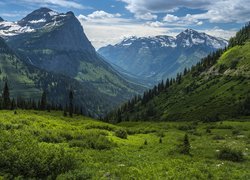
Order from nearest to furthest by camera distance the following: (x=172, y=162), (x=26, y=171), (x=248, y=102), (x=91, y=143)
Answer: (x=26, y=171) < (x=172, y=162) < (x=91, y=143) < (x=248, y=102)

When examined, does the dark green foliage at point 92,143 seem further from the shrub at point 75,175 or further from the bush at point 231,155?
the bush at point 231,155

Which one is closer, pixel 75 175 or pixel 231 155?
pixel 75 175

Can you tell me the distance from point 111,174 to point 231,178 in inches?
395

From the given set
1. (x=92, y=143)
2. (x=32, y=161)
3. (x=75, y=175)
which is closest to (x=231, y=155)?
(x=92, y=143)

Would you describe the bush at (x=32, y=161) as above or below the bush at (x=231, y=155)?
above

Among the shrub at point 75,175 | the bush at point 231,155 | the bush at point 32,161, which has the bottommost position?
the bush at point 231,155

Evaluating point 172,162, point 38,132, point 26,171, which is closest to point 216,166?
point 172,162

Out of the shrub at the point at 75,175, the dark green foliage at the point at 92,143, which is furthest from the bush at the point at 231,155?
the shrub at the point at 75,175

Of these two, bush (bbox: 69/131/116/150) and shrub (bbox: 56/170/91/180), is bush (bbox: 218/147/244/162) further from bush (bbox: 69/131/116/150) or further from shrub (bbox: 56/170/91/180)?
shrub (bbox: 56/170/91/180)

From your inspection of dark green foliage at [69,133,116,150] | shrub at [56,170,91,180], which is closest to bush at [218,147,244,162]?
dark green foliage at [69,133,116,150]

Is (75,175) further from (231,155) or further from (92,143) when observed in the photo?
(231,155)

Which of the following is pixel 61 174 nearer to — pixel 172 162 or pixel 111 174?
pixel 111 174

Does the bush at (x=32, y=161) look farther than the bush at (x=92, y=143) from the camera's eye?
No

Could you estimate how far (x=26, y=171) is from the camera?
24.4 meters
